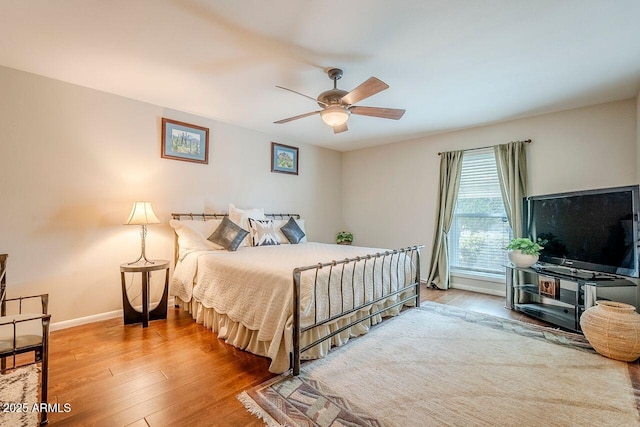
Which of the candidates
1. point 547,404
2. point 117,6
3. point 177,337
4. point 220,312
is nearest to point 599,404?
point 547,404

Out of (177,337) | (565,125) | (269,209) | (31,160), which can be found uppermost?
(565,125)

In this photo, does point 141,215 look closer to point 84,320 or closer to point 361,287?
point 84,320

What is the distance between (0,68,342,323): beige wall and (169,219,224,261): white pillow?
0.79ft

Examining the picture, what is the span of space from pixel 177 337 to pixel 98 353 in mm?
603

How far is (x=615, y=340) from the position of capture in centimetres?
225

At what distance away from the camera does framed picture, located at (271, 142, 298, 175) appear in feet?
15.7

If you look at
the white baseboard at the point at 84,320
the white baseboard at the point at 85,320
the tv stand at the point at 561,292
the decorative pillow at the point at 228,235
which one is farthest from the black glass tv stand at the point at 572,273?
the white baseboard at the point at 84,320

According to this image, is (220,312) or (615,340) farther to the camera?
(220,312)

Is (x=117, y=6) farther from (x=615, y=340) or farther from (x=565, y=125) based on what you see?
(x=565, y=125)

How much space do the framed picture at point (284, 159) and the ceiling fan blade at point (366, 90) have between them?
2491 millimetres

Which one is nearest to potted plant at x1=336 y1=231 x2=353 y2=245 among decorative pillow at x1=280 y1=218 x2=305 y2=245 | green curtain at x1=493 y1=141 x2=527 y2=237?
decorative pillow at x1=280 y1=218 x2=305 y2=245

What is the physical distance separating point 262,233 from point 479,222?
10.9 ft

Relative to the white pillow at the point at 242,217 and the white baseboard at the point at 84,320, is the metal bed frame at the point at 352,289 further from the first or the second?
the white baseboard at the point at 84,320

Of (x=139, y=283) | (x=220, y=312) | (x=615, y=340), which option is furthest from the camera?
(x=139, y=283)
